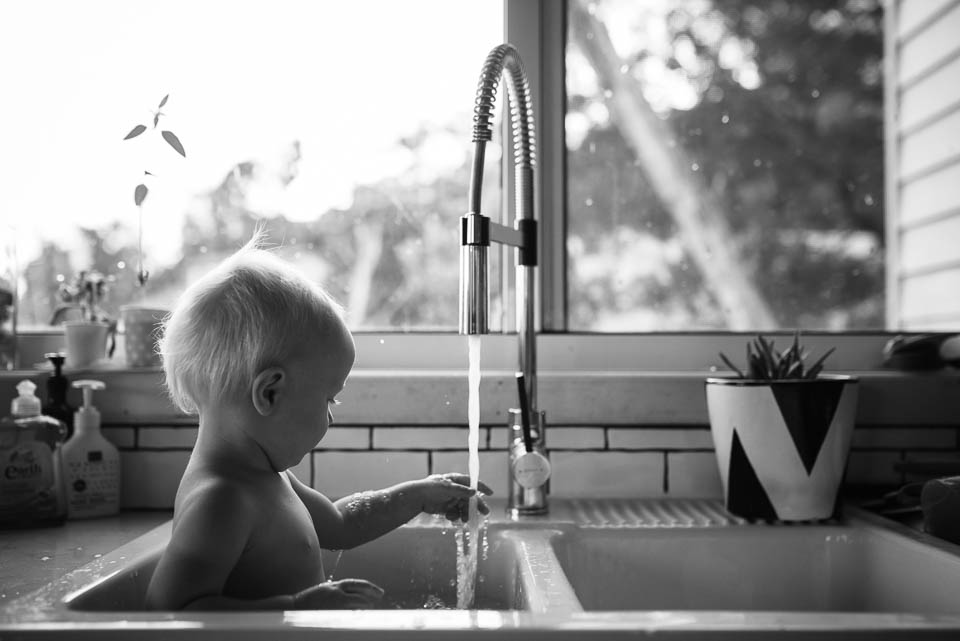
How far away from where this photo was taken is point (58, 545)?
1.16 meters

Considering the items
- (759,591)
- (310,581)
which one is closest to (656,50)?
(759,591)

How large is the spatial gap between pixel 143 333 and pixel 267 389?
622mm

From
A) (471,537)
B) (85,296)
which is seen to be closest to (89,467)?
(85,296)

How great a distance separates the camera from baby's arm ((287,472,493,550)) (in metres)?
1.21

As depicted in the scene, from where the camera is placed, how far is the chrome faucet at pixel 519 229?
3.97 feet

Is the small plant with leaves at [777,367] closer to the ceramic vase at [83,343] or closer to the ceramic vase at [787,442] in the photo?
the ceramic vase at [787,442]

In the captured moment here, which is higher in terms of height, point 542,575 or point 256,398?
point 256,398

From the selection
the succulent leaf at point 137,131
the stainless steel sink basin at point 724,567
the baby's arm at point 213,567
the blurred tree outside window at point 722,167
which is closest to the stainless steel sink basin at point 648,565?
the stainless steel sink basin at point 724,567

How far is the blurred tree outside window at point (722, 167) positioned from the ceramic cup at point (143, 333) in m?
0.74

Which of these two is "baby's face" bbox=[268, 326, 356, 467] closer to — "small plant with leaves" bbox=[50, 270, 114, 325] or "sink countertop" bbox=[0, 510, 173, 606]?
"sink countertop" bbox=[0, 510, 173, 606]

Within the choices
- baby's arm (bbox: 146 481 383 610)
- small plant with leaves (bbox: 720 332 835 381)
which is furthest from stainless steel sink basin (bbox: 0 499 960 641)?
small plant with leaves (bbox: 720 332 835 381)

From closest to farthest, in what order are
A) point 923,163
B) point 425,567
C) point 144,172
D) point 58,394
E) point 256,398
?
point 256,398 < point 425,567 < point 58,394 < point 144,172 < point 923,163

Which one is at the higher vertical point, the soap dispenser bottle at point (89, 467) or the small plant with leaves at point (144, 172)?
the small plant with leaves at point (144, 172)

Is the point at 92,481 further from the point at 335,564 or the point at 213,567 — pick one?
the point at 213,567
